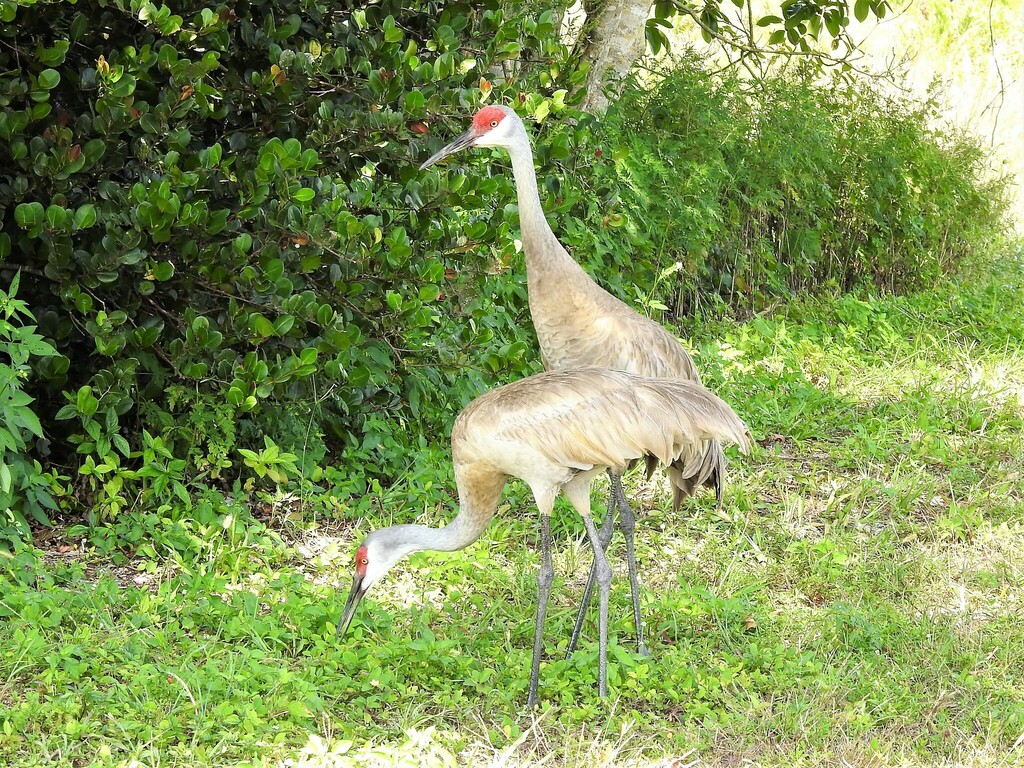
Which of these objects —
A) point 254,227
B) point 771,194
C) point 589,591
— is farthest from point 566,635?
point 771,194

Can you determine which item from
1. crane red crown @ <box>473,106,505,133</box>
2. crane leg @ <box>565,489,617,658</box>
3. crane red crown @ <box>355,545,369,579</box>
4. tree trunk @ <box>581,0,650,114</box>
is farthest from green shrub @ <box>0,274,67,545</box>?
tree trunk @ <box>581,0,650,114</box>

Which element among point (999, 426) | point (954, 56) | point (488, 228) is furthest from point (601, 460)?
point (954, 56)

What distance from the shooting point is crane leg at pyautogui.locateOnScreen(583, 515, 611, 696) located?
13.1 feet

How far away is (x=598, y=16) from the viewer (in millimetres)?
7461

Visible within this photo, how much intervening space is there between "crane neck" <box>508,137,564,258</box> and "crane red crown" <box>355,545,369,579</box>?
1362 mm

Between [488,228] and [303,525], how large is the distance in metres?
1.52

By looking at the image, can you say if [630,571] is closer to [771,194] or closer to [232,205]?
[232,205]

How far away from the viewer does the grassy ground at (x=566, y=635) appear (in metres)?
3.63

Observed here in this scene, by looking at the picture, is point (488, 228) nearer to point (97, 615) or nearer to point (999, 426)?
point (97, 615)

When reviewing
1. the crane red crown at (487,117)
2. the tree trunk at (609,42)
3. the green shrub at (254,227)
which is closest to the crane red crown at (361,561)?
the green shrub at (254,227)

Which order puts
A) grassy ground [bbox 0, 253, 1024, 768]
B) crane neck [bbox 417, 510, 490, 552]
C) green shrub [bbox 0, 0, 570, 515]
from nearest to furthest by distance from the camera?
grassy ground [bbox 0, 253, 1024, 768] → crane neck [bbox 417, 510, 490, 552] → green shrub [bbox 0, 0, 570, 515]

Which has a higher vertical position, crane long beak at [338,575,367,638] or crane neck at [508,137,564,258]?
crane neck at [508,137,564,258]

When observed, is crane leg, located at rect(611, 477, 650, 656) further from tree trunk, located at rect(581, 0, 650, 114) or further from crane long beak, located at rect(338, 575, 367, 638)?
tree trunk, located at rect(581, 0, 650, 114)

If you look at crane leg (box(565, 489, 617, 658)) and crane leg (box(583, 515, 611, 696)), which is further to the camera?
crane leg (box(565, 489, 617, 658))
